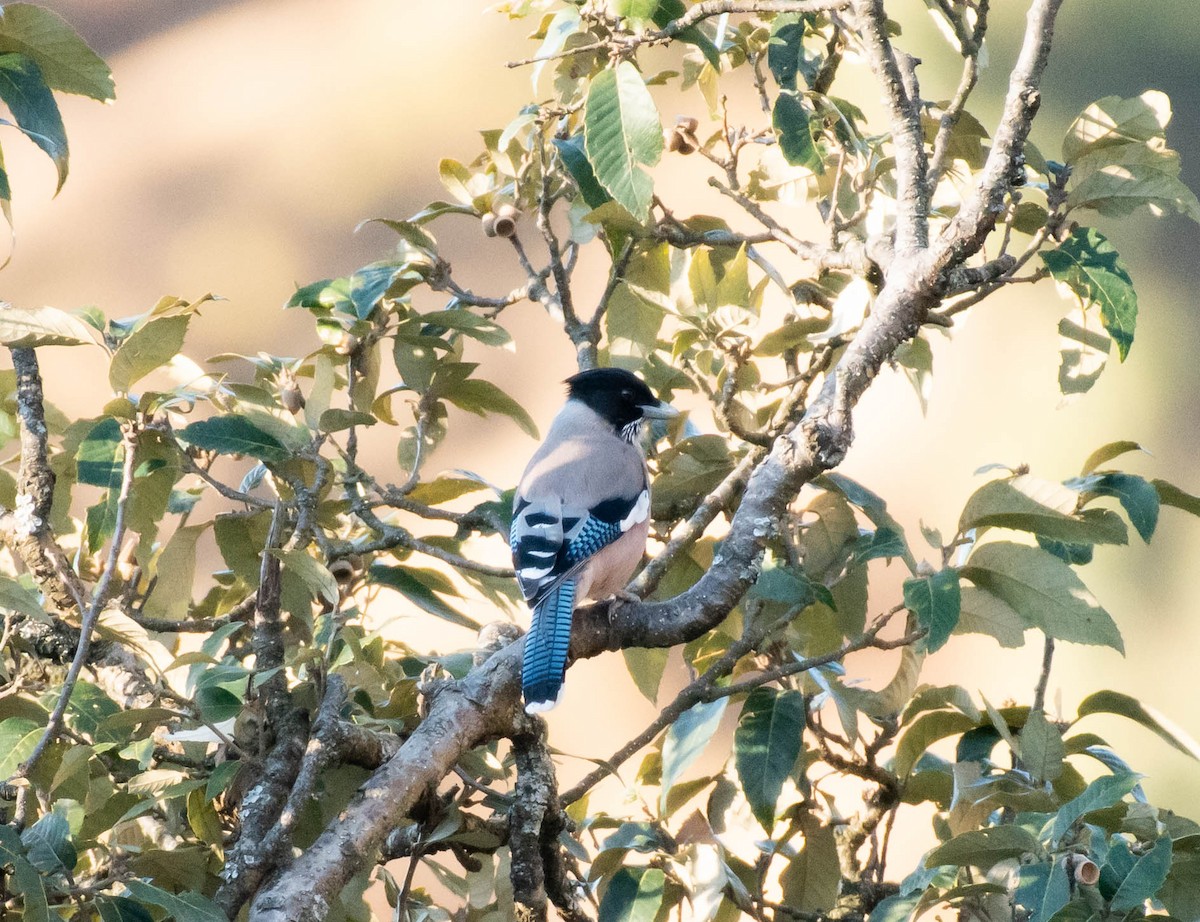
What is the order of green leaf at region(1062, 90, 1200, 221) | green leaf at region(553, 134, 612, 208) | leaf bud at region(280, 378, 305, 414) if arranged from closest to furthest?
1. green leaf at region(1062, 90, 1200, 221)
2. green leaf at region(553, 134, 612, 208)
3. leaf bud at region(280, 378, 305, 414)

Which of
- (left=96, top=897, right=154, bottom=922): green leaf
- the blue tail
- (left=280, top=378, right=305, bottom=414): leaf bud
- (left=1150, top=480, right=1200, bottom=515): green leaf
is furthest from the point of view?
(left=280, top=378, right=305, bottom=414): leaf bud

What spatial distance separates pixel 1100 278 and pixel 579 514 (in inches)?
34.7

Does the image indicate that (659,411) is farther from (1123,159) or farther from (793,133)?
(1123,159)

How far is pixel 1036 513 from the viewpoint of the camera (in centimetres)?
163

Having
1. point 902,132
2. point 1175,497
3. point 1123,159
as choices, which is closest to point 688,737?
point 1175,497

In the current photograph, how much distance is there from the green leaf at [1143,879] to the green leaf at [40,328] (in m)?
1.39

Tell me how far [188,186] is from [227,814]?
2.36 m

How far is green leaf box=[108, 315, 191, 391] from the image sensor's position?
1550 mm

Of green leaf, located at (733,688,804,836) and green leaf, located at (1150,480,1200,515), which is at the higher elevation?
green leaf, located at (1150,480,1200,515)

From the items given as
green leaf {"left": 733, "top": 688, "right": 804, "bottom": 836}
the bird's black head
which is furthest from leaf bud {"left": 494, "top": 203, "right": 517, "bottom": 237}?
green leaf {"left": 733, "top": 688, "right": 804, "bottom": 836}

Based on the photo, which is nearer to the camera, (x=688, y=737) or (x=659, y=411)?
(x=688, y=737)

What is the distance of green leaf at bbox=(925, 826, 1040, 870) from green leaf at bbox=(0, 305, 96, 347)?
4.05ft

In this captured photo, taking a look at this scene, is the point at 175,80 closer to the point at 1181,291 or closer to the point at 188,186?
the point at 188,186

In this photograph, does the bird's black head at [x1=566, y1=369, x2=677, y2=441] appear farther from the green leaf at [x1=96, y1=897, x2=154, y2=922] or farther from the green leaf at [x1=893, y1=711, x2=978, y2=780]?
the green leaf at [x1=96, y1=897, x2=154, y2=922]
